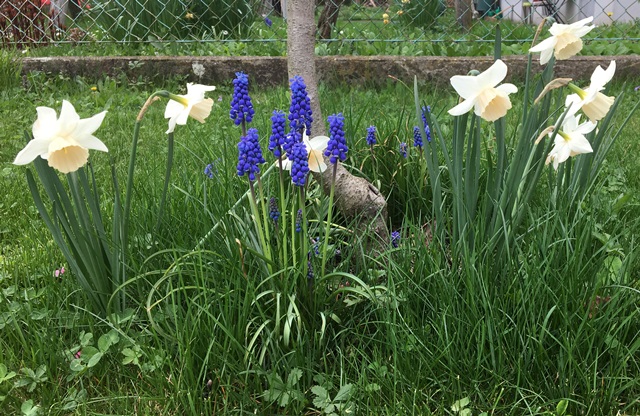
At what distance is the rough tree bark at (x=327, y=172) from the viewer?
5.48 ft

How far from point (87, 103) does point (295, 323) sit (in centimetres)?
266

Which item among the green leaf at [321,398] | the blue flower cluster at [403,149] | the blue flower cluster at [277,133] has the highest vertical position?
the blue flower cluster at [277,133]

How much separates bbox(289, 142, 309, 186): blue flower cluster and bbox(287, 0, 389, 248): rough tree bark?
0.33m

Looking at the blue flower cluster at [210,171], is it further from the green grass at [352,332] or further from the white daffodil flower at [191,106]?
the white daffodil flower at [191,106]

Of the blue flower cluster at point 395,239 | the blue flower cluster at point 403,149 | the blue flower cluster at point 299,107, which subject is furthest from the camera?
the blue flower cluster at point 403,149

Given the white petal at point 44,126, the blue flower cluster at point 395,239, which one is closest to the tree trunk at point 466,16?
the blue flower cluster at point 395,239

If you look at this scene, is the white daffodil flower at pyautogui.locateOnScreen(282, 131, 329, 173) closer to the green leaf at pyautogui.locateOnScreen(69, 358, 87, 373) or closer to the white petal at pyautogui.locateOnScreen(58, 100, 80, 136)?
the white petal at pyautogui.locateOnScreen(58, 100, 80, 136)

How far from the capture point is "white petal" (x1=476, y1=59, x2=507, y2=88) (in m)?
1.24

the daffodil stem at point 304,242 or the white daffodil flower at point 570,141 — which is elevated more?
the white daffodil flower at point 570,141

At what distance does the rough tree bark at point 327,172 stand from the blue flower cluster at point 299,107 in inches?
10.6

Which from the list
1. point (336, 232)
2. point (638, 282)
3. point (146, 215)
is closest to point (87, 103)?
point (146, 215)

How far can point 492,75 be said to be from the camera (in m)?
1.25

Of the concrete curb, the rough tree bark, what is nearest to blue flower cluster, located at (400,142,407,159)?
the rough tree bark

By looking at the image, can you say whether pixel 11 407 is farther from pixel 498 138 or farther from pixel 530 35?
pixel 530 35
